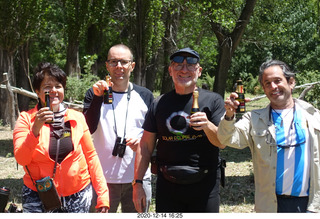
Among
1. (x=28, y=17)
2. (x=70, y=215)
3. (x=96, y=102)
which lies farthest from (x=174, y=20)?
(x=70, y=215)

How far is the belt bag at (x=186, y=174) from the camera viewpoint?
3473mm

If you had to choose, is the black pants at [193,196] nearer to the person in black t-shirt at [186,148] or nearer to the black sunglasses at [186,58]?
the person in black t-shirt at [186,148]

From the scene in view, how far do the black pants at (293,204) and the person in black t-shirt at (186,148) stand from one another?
1.79 ft

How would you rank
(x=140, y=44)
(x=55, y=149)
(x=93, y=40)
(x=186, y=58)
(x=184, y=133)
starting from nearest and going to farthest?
(x=55, y=149) < (x=184, y=133) < (x=186, y=58) < (x=140, y=44) < (x=93, y=40)

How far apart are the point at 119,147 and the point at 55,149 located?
0.91 metres

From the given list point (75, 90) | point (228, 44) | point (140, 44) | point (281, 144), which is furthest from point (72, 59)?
point (281, 144)

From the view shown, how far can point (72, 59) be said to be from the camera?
19766 millimetres

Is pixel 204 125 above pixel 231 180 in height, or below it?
above

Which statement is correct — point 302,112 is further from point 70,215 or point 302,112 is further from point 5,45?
point 5,45

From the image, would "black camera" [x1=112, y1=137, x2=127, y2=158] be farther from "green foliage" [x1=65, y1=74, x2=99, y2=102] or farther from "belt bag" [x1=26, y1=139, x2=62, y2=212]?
"green foliage" [x1=65, y1=74, x2=99, y2=102]

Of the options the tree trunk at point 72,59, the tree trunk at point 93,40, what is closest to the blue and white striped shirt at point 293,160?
the tree trunk at point 72,59

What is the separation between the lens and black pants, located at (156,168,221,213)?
139 inches

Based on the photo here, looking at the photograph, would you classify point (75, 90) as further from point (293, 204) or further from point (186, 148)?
point (293, 204)

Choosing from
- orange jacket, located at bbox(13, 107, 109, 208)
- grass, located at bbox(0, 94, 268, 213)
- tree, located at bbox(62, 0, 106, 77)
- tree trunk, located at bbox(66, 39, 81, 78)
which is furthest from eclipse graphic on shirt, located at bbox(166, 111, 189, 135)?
tree trunk, located at bbox(66, 39, 81, 78)
